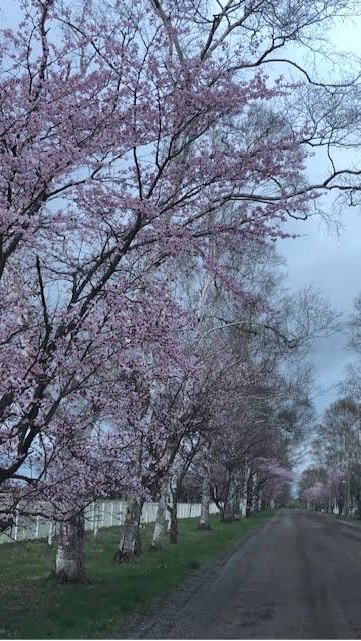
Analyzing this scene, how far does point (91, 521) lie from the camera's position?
947 centimetres

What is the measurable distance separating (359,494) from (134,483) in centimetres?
6683

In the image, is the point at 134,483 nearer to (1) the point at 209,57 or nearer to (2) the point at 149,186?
(2) the point at 149,186

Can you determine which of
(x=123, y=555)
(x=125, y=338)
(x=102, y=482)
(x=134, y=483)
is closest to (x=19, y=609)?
(x=134, y=483)

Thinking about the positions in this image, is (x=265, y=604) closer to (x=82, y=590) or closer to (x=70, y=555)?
(x=82, y=590)

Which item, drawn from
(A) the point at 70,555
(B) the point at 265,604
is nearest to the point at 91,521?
(A) the point at 70,555

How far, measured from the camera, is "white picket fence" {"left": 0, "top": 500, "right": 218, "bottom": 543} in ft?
29.8

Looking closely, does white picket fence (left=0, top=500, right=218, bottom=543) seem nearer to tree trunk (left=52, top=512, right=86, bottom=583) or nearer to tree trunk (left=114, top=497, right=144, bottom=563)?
tree trunk (left=114, top=497, right=144, bottom=563)

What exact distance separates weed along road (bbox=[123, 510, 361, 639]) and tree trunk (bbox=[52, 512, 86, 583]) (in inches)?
71.6

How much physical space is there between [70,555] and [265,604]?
11.9 feet

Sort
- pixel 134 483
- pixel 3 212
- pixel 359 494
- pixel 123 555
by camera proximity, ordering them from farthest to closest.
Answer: pixel 359 494 < pixel 123 555 < pixel 134 483 < pixel 3 212

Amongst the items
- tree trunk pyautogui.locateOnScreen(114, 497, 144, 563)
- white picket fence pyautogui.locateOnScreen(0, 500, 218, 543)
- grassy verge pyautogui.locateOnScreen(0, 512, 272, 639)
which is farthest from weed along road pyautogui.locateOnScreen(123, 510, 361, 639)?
tree trunk pyautogui.locateOnScreen(114, 497, 144, 563)

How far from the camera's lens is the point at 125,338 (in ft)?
22.9

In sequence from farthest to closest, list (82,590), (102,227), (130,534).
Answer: (130,534)
(82,590)
(102,227)

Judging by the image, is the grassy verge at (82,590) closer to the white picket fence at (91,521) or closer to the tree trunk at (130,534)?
the tree trunk at (130,534)
